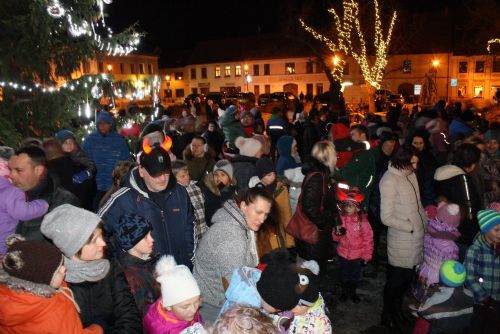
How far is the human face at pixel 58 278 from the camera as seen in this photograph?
2.25 m

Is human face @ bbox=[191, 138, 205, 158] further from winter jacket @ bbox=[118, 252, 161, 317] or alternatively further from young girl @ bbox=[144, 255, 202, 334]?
young girl @ bbox=[144, 255, 202, 334]

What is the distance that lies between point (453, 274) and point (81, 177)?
→ 4.62 m

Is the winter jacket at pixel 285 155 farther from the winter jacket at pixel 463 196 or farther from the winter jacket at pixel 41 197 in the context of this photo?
the winter jacket at pixel 41 197

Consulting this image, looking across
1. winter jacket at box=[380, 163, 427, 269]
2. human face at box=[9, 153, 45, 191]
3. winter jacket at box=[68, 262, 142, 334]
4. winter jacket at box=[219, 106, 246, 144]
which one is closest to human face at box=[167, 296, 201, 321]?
winter jacket at box=[68, 262, 142, 334]

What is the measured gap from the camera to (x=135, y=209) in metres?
3.60

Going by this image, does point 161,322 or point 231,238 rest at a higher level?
point 231,238

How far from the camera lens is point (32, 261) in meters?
2.23

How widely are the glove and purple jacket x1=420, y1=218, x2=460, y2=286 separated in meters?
4.50

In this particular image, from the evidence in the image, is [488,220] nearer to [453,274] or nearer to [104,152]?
[453,274]

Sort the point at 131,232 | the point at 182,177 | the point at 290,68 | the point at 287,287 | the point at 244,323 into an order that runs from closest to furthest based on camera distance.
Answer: the point at 244,323, the point at 287,287, the point at 131,232, the point at 182,177, the point at 290,68

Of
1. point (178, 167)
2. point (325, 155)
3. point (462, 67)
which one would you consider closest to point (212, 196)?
point (178, 167)

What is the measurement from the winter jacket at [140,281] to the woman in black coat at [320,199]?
240cm

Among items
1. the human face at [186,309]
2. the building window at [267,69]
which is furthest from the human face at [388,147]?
the building window at [267,69]

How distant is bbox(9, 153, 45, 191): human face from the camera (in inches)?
146
